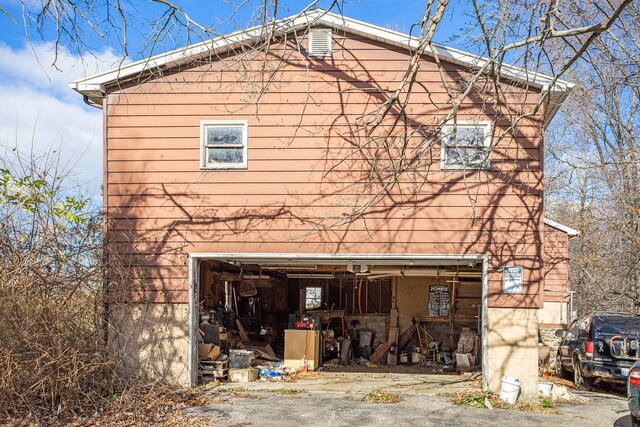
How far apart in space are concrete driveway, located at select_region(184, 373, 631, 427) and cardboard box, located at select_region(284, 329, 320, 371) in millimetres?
2202

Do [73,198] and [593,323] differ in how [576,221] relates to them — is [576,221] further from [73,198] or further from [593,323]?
[73,198]

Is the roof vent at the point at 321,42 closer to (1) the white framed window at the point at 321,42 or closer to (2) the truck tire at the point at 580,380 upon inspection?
(1) the white framed window at the point at 321,42

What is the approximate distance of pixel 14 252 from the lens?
30.6ft

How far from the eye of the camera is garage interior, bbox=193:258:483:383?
599 inches

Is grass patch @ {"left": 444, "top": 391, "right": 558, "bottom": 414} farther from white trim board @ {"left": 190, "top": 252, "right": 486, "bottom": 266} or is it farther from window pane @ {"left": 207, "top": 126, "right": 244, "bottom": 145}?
window pane @ {"left": 207, "top": 126, "right": 244, "bottom": 145}

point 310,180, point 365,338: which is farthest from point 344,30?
point 365,338

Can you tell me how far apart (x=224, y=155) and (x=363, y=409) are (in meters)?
4.92

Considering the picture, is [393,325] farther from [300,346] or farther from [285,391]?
[285,391]

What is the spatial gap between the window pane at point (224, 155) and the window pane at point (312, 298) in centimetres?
831

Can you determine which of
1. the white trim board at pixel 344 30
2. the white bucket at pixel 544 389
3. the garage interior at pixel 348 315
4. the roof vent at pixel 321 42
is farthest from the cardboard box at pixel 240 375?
the roof vent at pixel 321 42

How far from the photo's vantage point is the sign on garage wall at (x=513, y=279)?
11297 millimetres

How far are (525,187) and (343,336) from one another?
803 cm

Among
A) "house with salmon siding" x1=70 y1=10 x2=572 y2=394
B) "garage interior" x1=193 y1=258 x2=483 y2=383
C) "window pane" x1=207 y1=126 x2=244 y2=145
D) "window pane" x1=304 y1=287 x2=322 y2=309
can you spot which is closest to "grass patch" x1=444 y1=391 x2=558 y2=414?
"house with salmon siding" x1=70 y1=10 x2=572 y2=394

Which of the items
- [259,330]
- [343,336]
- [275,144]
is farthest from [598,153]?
[275,144]
